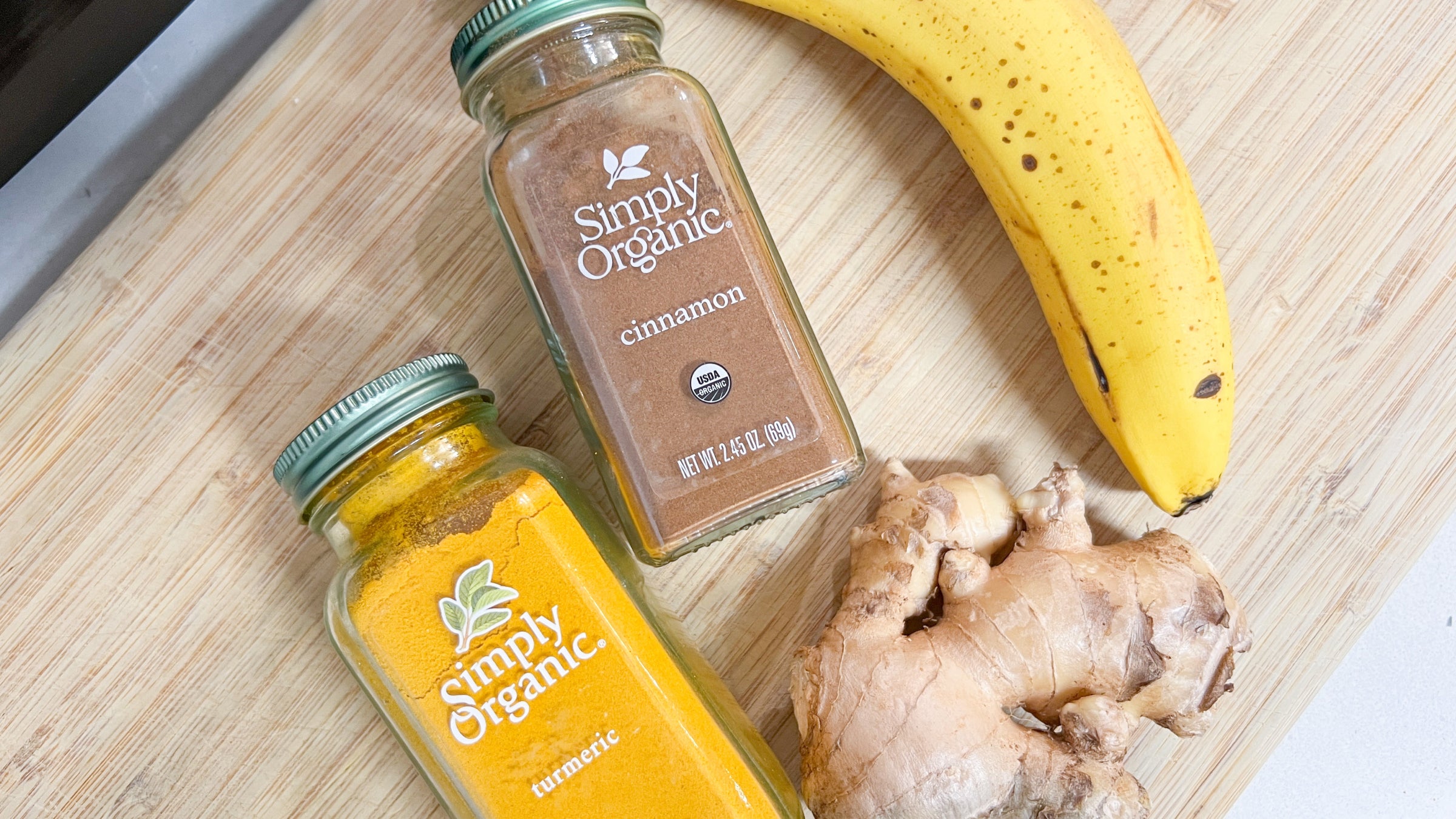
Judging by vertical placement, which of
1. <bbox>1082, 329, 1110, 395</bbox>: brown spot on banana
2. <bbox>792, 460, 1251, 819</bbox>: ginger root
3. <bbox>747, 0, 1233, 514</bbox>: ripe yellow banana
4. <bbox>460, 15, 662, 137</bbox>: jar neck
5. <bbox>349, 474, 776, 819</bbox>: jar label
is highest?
<bbox>747, 0, 1233, 514</bbox>: ripe yellow banana

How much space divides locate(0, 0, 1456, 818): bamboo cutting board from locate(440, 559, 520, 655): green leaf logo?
0.22 meters

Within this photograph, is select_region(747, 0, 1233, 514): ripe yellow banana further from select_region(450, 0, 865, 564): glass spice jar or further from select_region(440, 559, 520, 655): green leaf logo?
select_region(440, 559, 520, 655): green leaf logo

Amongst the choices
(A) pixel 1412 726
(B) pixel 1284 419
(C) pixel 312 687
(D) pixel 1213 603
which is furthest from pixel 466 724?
(A) pixel 1412 726

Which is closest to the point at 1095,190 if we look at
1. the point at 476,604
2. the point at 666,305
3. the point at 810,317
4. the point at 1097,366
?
the point at 1097,366

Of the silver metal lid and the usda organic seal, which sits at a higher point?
the usda organic seal

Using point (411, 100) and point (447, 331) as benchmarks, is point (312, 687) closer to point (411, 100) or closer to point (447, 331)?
point (447, 331)

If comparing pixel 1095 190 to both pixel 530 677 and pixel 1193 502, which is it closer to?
pixel 1193 502

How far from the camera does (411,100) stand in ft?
2.92

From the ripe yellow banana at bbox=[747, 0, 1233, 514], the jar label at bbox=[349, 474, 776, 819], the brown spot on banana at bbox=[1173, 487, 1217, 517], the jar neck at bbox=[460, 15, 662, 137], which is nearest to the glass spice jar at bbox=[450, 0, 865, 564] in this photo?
the jar neck at bbox=[460, 15, 662, 137]

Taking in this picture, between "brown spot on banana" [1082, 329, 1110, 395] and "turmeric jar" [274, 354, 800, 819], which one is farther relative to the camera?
"brown spot on banana" [1082, 329, 1110, 395]

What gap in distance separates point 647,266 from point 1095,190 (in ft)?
1.26

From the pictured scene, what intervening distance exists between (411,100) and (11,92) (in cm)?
32

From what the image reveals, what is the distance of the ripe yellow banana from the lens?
78cm

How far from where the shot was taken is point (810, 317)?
907 millimetres
